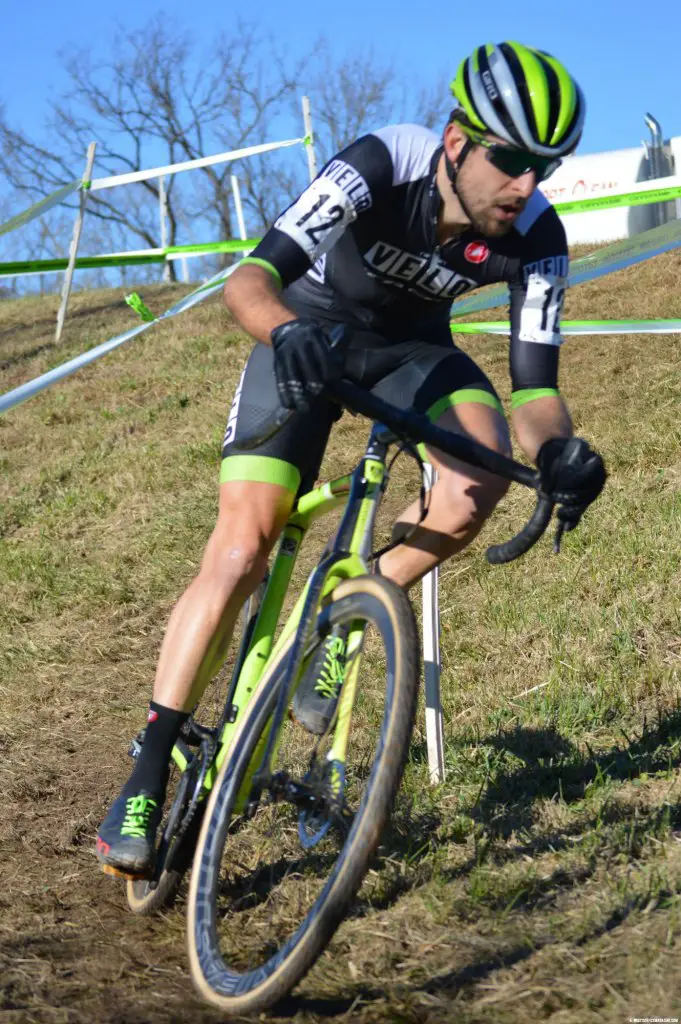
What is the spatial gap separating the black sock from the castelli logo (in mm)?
1600

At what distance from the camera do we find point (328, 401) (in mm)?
3150

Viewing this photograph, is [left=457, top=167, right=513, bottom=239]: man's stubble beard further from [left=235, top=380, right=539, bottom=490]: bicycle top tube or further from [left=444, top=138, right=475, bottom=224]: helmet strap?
[left=235, top=380, right=539, bottom=490]: bicycle top tube

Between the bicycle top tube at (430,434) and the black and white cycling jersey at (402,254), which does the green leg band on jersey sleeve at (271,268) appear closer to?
the black and white cycling jersey at (402,254)

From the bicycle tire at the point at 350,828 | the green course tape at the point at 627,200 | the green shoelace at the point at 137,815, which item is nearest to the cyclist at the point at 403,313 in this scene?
the green shoelace at the point at 137,815

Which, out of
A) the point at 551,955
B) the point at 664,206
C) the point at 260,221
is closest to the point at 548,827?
the point at 551,955

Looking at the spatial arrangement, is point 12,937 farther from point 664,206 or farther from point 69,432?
point 664,206

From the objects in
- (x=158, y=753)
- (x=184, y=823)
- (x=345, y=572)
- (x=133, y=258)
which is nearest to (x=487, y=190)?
(x=345, y=572)

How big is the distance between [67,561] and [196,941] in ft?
18.9

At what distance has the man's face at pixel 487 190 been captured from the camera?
3.08 metres

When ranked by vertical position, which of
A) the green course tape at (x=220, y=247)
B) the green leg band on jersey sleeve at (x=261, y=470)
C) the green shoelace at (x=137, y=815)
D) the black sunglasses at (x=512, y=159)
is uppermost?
the green course tape at (x=220, y=247)

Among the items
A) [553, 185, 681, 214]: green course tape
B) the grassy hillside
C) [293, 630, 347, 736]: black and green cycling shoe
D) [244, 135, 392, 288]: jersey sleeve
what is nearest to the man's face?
[244, 135, 392, 288]: jersey sleeve

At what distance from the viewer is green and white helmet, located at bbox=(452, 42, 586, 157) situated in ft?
9.66

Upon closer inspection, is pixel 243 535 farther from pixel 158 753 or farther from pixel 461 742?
pixel 461 742

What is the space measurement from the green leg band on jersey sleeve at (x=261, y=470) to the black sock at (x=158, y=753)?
0.71 meters
